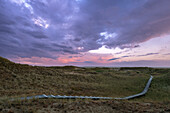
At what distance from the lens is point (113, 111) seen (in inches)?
219

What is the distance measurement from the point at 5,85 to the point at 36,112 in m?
9.30

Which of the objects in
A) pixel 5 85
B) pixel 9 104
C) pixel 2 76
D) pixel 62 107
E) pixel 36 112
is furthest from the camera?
pixel 2 76

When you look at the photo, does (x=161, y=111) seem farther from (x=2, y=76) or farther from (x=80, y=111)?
(x=2, y=76)

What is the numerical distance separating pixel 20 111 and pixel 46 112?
1129 millimetres

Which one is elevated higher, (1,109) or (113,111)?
(1,109)

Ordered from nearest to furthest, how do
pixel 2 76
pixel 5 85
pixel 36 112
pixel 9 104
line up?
1. pixel 36 112
2. pixel 9 104
3. pixel 5 85
4. pixel 2 76

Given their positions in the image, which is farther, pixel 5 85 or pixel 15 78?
pixel 15 78

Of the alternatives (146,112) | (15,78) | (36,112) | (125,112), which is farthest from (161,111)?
(15,78)

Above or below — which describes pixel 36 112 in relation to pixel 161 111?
above

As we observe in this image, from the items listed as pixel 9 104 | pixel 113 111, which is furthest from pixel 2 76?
pixel 113 111

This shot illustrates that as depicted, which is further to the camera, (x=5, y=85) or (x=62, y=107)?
(x=5, y=85)

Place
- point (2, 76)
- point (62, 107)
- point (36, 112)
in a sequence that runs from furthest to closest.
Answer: point (2, 76)
point (62, 107)
point (36, 112)

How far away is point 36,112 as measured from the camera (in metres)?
4.38

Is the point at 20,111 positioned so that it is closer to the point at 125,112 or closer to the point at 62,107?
the point at 62,107
